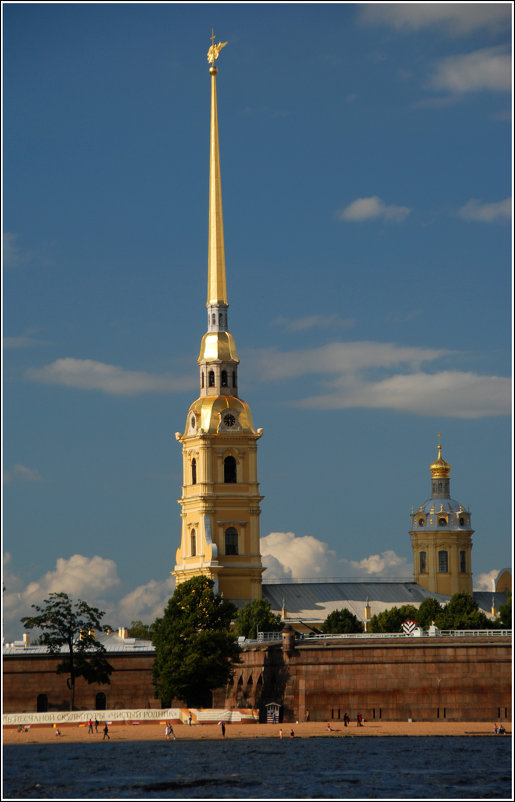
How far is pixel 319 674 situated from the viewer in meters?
114

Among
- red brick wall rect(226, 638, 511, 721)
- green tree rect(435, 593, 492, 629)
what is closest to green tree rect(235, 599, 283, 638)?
green tree rect(435, 593, 492, 629)

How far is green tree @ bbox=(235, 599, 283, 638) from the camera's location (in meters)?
135

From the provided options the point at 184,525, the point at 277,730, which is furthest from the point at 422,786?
the point at 184,525

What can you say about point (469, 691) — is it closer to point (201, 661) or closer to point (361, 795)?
point (201, 661)

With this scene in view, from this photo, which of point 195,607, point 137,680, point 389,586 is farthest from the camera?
point 389,586

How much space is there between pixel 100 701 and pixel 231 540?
2742cm

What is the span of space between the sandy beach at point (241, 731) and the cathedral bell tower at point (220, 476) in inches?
1644

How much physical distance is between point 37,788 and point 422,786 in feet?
57.1

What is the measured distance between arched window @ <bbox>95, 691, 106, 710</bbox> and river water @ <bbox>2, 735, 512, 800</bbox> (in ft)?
88.1

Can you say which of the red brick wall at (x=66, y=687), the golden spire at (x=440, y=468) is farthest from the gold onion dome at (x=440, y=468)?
the red brick wall at (x=66, y=687)

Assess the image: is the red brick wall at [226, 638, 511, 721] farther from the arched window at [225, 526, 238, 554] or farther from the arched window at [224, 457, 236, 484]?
Result: the arched window at [224, 457, 236, 484]

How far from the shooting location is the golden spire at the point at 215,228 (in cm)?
15825

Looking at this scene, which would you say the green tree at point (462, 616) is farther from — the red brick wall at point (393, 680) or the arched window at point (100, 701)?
the arched window at point (100, 701)

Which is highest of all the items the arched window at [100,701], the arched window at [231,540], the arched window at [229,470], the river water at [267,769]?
the arched window at [229,470]
